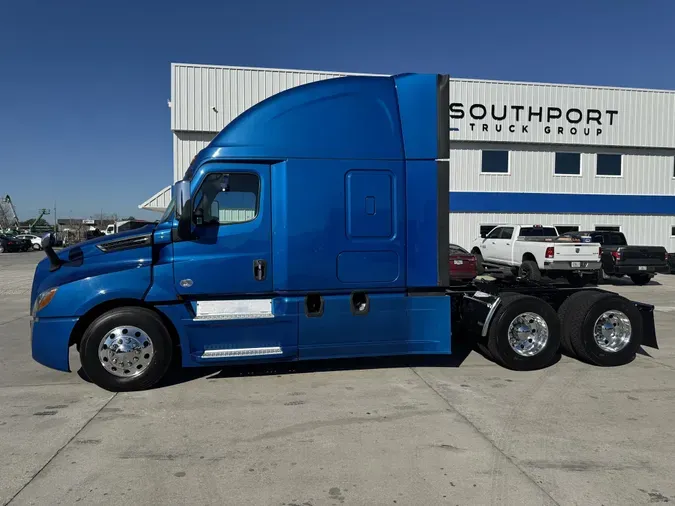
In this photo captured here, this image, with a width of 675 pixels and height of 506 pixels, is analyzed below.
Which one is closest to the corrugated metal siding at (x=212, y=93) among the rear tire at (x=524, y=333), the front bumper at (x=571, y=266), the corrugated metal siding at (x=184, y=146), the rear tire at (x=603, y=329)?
the corrugated metal siding at (x=184, y=146)

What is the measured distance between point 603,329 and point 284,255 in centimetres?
445

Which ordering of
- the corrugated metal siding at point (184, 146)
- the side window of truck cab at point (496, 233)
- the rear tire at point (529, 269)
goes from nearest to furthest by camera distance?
1. the rear tire at point (529, 269)
2. the side window of truck cab at point (496, 233)
3. the corrugated metal siding at point (184, 146)

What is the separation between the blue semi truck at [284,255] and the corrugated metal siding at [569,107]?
1705 centimetres

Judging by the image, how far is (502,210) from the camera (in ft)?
72.5

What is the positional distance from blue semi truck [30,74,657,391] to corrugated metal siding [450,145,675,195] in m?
16.8

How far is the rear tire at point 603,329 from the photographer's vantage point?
20.9 feet

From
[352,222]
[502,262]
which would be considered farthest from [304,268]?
[502,262]

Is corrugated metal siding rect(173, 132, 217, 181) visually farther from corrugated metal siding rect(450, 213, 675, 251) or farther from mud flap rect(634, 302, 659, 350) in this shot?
mud flap rect(634, 302, 659, 350)

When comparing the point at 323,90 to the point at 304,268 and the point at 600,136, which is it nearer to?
the point at 304,268

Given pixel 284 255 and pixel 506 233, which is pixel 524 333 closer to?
pixel 284 255

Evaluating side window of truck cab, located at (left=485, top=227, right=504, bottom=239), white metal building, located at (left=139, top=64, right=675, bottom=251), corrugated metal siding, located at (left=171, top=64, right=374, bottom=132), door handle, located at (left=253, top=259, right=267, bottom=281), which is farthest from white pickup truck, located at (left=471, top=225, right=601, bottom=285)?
corrugated metal siding, located at (left=171, top=64, right=374, bottom=132)

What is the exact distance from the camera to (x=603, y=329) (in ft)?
21.4

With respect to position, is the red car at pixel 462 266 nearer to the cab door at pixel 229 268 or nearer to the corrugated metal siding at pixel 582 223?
the corrugated metal siding at pixel 582 223

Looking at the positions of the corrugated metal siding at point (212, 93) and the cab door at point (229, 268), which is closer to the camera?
the cab door at point (229, 268)
